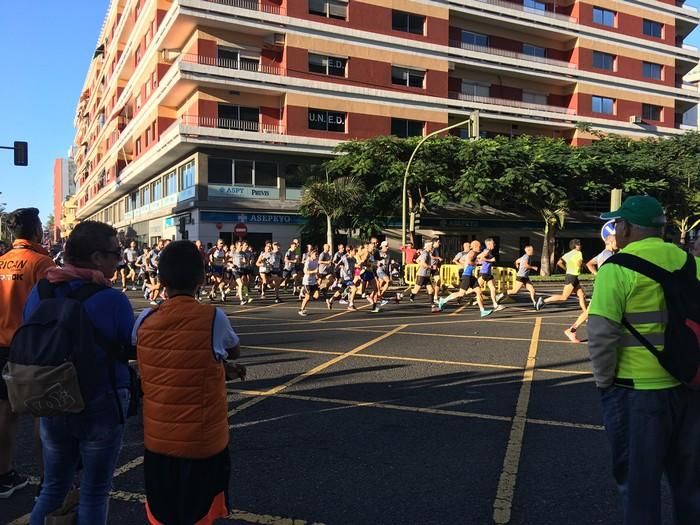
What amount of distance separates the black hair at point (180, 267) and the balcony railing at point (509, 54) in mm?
34722

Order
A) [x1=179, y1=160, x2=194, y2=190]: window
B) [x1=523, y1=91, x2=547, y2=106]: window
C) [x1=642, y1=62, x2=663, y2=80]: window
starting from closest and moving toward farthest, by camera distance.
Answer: [x1=179, y1=160, x2=194, y2=190]: window, [x1=523, y1=91, x2=547, y2=106]: window, [x1=642, y1=62, x2=663, y2=80]: window

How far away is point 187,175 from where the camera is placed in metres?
29.4

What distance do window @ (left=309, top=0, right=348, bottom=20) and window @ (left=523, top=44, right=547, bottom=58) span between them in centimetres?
1387

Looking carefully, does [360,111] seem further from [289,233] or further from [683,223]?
[683,223]

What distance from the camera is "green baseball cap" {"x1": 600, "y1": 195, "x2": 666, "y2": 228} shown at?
2617 millimetres

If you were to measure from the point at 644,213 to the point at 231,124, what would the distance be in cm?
2711

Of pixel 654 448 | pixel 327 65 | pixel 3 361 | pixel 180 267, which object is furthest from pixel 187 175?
pixel 654 448

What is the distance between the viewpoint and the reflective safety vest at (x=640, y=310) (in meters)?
2.51

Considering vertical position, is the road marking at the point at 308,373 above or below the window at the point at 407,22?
below

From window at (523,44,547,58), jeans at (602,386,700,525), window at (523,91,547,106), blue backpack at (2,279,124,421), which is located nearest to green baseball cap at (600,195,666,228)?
jeans at (602,386,700,525)

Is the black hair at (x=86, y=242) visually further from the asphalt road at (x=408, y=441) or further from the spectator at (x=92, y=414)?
the asphalt road at (x=408, y=441)

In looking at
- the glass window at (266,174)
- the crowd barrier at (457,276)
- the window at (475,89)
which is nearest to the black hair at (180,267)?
the crowd barrier at (457,276)

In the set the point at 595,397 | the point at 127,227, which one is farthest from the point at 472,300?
the point at 127,227

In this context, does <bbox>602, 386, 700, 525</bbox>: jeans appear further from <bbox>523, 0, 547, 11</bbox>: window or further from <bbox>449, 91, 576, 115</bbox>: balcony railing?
<bbox>523, 0, 547, 11</bbox>: window
